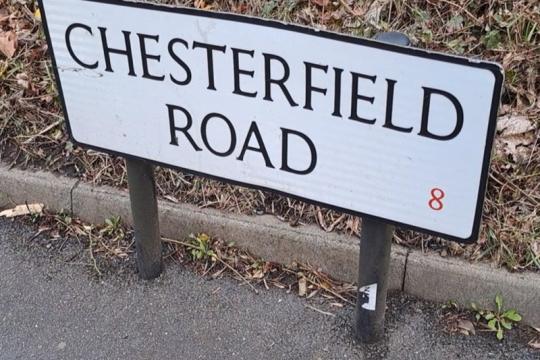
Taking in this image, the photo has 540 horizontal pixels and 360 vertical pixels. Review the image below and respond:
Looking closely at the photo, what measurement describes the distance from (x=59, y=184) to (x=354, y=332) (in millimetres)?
1391

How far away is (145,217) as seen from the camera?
8.47 ft

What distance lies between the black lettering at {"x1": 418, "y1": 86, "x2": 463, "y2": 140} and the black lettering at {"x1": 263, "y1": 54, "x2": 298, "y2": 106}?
0.37 metres

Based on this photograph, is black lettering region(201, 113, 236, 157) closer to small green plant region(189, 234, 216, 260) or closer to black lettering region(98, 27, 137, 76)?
black lettering region(98, 27, 137, 76)

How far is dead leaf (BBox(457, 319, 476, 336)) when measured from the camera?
2.47 m

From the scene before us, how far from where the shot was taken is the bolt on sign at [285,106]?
5.96ft

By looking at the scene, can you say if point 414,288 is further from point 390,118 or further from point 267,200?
point 390,118

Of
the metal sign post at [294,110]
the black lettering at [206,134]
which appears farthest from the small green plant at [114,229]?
the black lettering at [206,134]

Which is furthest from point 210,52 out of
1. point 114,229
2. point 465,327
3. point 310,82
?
point 465,327

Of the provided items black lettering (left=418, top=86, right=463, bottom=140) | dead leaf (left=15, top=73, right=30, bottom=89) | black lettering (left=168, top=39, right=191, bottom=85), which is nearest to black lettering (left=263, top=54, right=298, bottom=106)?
black lettering (left=168, top=39, right=191, bottom=85)

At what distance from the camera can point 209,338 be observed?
8.21 ft

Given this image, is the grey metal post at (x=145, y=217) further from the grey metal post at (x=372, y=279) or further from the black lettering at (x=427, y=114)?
the black lettering at (x=427, y=114)

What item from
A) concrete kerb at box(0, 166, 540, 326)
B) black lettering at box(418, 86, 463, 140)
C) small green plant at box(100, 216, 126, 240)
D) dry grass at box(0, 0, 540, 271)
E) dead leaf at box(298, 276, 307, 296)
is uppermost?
black lettering at box(418, 86, 463, 140)

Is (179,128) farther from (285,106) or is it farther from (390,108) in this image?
(390,108)

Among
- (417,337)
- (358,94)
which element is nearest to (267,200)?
(417,337)
